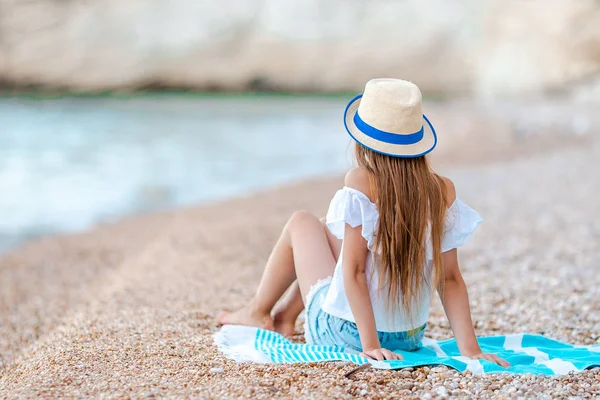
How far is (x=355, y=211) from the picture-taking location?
239 cm

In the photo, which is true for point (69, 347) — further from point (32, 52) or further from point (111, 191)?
point (32, 52)

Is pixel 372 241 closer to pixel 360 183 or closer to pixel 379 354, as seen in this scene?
pixel 360 183

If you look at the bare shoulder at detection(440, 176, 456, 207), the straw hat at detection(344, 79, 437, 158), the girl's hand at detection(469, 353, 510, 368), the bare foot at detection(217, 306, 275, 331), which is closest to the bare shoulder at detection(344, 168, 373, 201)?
the straw hat at detection(344, 79, 437, 158)

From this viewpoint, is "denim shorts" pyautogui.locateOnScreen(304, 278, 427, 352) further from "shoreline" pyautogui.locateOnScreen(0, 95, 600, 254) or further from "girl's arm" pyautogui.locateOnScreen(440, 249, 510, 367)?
"shoreline" pyautogui.locateOnScreen(0, 95, 600, 254)

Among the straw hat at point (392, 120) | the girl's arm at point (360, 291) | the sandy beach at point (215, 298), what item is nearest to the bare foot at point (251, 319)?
the sandy beach at point (215, 298)

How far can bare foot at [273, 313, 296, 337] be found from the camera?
3154mm

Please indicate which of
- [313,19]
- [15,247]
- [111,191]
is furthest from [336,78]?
[15,247]

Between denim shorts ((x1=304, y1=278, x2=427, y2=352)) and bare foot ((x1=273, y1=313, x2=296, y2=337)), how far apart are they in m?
0.38

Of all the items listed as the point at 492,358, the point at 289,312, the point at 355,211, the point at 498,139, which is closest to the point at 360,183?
the point at 355,211

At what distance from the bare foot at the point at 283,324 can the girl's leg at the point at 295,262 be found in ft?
0.17

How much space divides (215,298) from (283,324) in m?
0.99

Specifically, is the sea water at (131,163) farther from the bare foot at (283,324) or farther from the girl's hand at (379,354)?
the bare foot at (283,324)

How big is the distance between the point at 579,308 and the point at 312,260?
1781 millimetres

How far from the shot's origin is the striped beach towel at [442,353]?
8.14ft
